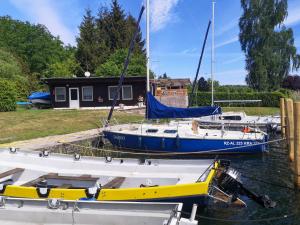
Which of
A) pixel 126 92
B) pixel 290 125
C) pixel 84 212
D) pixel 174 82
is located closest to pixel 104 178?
pixel 84 212

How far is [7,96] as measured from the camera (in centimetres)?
2884

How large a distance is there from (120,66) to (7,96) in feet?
54.6

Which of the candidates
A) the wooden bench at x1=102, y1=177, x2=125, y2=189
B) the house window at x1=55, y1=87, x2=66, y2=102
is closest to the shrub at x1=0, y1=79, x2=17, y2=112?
the house window at x1=55, y1=87, x2=66, y2=102

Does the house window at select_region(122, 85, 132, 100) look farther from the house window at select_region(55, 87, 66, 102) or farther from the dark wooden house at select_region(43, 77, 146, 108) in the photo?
the house window at select_region(55, 87, 66, 102)

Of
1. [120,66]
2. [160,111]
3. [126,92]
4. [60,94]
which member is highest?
[120,66]

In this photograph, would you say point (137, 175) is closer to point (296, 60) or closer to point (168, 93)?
point (168, 93)

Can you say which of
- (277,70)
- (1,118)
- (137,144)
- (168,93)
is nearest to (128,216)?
(137,144)

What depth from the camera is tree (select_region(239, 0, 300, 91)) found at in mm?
49719

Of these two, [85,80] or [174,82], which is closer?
[85,80]

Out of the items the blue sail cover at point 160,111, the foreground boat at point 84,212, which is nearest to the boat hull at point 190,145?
the blue sail cover at point 160,111

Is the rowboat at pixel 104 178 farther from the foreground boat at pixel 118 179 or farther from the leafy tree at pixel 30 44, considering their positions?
the leafy tree at pixel 30 44

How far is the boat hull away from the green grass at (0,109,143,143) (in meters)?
4.36

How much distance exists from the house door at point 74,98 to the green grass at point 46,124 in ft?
20.5

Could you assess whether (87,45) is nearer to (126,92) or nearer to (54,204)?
(126,92)
